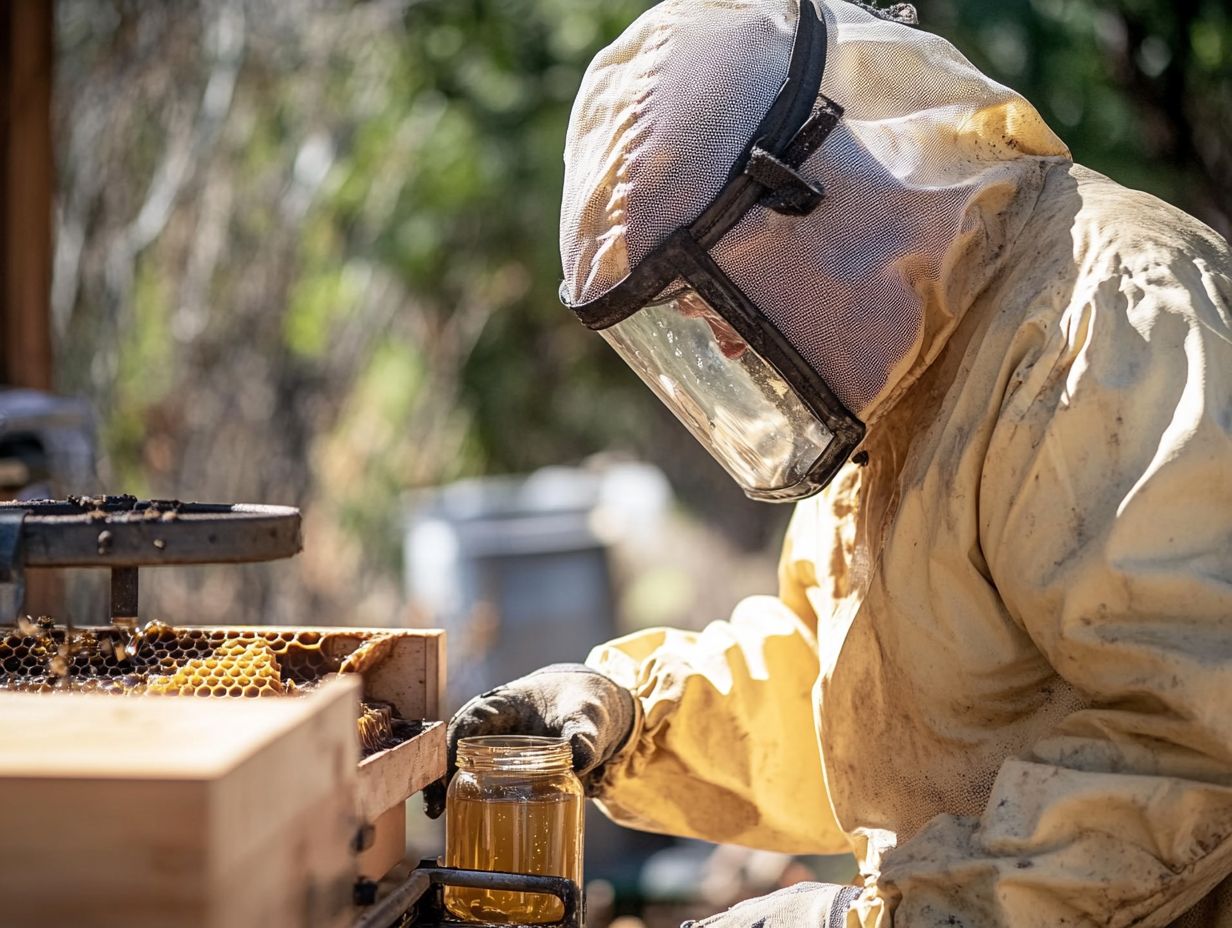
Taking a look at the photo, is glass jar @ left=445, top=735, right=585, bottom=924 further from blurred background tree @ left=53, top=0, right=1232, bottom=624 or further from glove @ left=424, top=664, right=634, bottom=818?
blurred background tree @ left=53, top=0, right=1232, bottom=624

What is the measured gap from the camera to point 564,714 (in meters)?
1.93

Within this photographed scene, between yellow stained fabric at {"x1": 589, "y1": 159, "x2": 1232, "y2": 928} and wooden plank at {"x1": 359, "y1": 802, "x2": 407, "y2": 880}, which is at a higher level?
yellow stained fabric at {"x1": 589, "y1": 159, "x2": 1232, "y2": 928}

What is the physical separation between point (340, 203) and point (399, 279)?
833mm

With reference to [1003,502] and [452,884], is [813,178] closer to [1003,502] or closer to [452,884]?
[1003,502]

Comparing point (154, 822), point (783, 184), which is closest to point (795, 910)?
point (783, 184)

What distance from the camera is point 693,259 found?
5.40ft

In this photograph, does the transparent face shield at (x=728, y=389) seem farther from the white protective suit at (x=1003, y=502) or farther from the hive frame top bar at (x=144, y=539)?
the hive frame top bar at (x=144, y=539)

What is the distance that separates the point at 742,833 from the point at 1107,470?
1.00 m

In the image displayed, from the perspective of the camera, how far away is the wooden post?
435 centimetres

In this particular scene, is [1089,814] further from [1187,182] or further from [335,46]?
[335,46]

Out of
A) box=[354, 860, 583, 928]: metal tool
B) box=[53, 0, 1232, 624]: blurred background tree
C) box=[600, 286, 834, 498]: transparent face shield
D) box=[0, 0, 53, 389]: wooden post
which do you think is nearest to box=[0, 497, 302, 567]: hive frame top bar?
box=[354, 860, 583, 928]: metal tool

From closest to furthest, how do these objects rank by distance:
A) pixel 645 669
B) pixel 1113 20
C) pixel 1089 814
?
1. pixel 1089 814
2. pixel 645 669
3. pixel 1113 20

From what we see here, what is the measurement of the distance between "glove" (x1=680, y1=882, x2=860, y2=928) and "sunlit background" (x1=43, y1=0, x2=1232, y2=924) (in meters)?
3.21

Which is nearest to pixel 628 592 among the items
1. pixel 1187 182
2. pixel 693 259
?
pixel 1187 182
